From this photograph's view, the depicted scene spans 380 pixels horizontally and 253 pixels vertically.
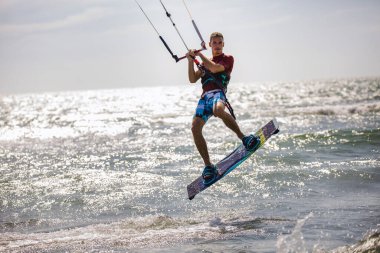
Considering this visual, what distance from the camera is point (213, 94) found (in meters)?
8.70

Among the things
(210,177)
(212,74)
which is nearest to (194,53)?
(212,74)

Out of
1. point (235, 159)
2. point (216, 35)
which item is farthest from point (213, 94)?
point (235, 159)

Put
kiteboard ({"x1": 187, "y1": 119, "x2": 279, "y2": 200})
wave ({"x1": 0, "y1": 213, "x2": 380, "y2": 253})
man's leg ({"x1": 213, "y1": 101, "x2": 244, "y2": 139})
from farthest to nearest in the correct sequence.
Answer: kiteboard ({"x1": 187, "y1": 119, "x2": 279, "y2": 200}) → man's leg ({"x1": 213, "y1": 101, "x2": 244, "y2": 139}) → wave ({"x1": 0, "y1": 213, "x2": 380, "y2": 253})

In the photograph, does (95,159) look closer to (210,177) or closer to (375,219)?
(210,177)

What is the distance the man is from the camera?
8.45m

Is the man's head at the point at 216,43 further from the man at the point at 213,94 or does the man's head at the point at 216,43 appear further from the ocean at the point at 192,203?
the ocean at the point at 192,203

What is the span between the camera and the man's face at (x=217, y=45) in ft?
28.2

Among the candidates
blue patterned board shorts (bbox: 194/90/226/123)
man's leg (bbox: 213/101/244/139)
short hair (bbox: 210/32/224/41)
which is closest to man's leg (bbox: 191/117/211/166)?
blue patterned board shorts (bbox: 194/90/226/123)

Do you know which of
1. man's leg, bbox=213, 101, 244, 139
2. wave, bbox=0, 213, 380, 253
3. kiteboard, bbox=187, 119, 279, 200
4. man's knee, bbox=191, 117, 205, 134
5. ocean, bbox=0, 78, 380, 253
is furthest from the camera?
kiteboard, bbox=187, 119, 279, 200

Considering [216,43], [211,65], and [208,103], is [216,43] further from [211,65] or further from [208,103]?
[208,103]

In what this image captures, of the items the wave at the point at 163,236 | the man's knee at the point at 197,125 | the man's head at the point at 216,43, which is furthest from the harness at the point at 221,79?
the wave at the point at 163,236

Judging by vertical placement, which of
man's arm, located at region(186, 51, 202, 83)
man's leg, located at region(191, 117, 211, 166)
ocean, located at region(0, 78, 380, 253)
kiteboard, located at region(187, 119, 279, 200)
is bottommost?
ocean, located at region(0, 78, 380, 253)

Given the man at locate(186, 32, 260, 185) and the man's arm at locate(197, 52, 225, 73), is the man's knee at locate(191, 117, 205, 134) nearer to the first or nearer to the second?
the man at locate(186, 32, 260, 185)

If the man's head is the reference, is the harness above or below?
below
